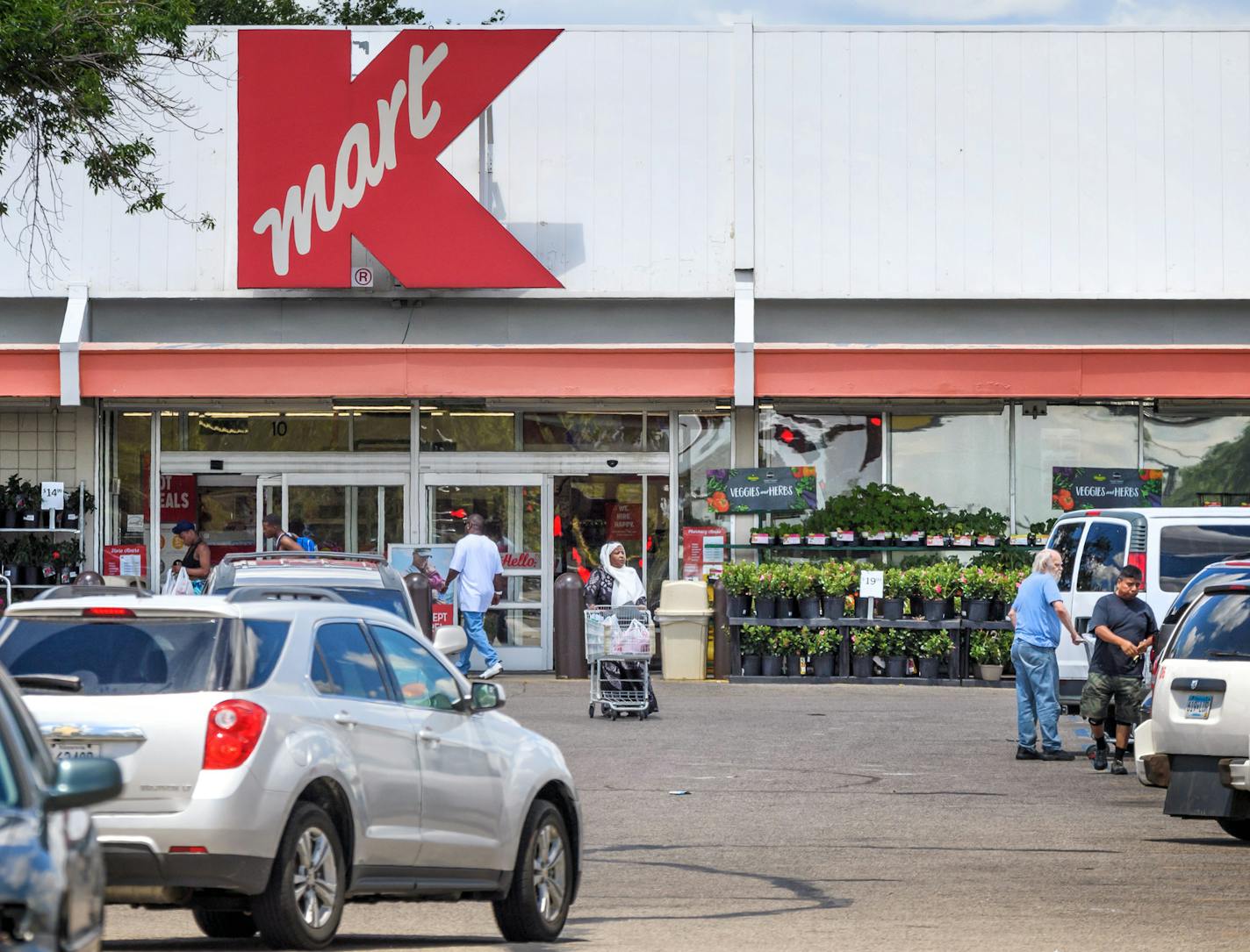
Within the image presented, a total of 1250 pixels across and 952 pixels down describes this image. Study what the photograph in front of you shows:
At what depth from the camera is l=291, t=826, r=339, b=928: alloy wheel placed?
26.9 feet

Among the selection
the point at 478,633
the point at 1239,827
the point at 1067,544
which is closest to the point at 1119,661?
the point at 1067,544

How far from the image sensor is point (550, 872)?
980 cm

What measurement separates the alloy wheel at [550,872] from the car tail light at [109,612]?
233cm

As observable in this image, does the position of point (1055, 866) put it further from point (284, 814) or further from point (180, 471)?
point (180, 471)

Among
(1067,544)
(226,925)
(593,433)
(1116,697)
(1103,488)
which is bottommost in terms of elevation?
(226,925)

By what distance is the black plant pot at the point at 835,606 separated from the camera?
24.4 metres

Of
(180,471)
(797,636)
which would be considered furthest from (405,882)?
(180,471)

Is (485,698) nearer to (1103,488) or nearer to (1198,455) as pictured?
(1103,488)

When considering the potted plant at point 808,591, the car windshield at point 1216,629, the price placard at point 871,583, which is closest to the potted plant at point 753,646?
the potted plant at point 808,591

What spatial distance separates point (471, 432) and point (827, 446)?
471 centimetres

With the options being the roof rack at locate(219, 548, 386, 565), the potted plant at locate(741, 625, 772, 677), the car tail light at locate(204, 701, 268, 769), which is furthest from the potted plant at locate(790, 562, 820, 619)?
the car tail light at locate(204, 701, 268, 769)

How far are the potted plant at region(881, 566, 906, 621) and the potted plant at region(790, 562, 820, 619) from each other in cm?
82

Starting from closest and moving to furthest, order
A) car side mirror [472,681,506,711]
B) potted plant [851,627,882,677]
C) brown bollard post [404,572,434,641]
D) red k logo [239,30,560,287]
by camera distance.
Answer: car side mirror [472,681,506,711], brown bollard post [404,572,434,641], potted plant [851,627,882,677], red k logo [239,30,560,287]

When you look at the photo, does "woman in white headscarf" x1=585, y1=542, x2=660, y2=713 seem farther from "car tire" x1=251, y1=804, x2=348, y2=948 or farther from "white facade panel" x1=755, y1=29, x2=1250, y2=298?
"car tire" x1=251, y1=804, x2=348, y2=948
